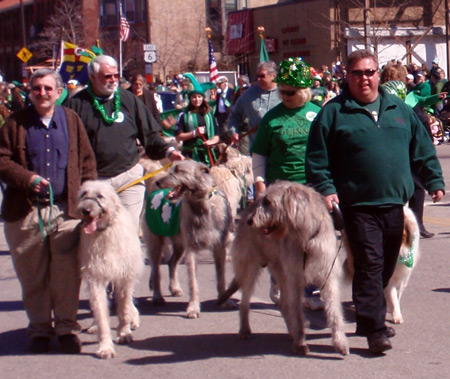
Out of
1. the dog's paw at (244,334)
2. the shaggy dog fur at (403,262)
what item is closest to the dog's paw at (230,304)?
the dog's paw at (244,334)

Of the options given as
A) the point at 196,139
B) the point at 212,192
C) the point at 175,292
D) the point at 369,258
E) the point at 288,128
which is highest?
the point at 288,128

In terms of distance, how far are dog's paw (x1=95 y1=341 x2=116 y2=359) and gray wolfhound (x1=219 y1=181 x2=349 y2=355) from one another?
1.34 meters

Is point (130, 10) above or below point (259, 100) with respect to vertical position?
above

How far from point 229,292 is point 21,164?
2.22 metres

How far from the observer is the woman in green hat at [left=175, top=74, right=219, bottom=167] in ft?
37.7

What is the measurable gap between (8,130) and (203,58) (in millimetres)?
57867

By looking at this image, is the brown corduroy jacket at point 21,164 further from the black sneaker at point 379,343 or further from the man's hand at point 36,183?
the black sneaker at point 379,343

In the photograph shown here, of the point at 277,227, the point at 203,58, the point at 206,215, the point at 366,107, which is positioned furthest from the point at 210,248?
the point at 203,58

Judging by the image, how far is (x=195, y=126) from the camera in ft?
38.4

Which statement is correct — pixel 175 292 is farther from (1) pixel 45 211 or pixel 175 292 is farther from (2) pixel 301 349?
(2) pixel 301 349

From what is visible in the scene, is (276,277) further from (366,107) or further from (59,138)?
(59,138)

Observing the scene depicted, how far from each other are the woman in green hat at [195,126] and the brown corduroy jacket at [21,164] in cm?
463

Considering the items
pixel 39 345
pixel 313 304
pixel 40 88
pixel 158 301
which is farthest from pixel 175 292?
pixel 40 88

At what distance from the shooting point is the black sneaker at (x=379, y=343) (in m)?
6.19
